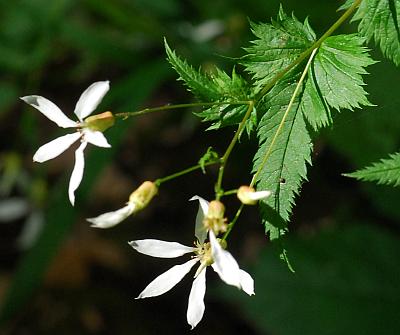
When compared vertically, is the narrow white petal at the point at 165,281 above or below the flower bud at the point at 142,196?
below

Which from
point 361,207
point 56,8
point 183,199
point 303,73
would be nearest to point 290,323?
point 361,207

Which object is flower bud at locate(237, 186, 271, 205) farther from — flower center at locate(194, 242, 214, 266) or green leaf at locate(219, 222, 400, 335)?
green leaf at locate(219, 222, 400, 335)

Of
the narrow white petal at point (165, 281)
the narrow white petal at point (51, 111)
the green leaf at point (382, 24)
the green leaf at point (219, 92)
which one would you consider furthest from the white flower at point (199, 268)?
the green leaf at point (382, 24)

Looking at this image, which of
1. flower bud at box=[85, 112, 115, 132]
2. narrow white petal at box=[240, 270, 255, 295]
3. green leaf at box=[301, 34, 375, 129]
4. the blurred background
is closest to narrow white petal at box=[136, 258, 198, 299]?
narrow white petal at box=[240, 270, 255, 295]

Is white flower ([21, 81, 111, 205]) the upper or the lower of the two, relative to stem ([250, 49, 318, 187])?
upper

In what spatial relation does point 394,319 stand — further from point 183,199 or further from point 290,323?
point 183,199

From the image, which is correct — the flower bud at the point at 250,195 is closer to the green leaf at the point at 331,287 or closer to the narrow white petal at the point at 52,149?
the narrow white petal at the point at 52,149

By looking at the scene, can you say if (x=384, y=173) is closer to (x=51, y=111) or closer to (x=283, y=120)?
(x=283, y=120)
